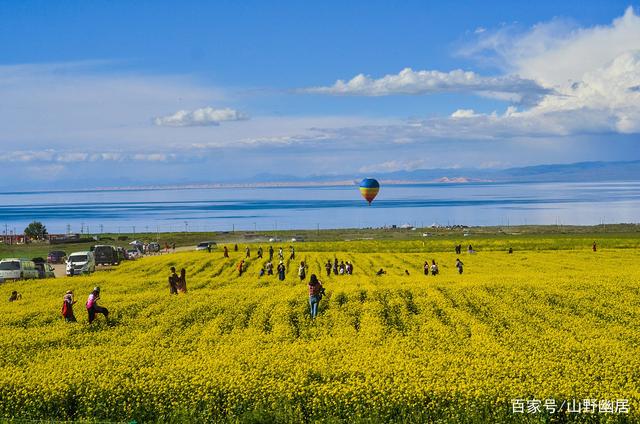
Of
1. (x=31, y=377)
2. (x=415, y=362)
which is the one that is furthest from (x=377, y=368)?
(x=31, y=377)

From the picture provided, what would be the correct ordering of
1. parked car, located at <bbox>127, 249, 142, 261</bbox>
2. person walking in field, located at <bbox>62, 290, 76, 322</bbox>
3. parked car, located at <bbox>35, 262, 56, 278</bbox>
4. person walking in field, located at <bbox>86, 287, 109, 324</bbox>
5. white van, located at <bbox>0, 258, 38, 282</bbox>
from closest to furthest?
person walking in field, located at <bbox>86, 287, 109, 324</bbox> < person walking in field, located at <bbox>62, 290, 76, 322</bbox> < white van, located at <bbox>0, 258, 38, 282</bbox> < parked car, located at <bbox>35, 262, 56, 278</bbox> < parked car, located at <bbox>127, 249, 142, 261</bbox>

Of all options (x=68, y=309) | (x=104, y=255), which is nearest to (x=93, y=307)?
(x=68, y=309)

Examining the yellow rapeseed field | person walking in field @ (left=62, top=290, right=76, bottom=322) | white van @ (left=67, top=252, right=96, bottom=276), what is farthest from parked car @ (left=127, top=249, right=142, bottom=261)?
person walking in field @ (left=62, top=290, right=76, bottom=322)

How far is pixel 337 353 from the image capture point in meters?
25.2

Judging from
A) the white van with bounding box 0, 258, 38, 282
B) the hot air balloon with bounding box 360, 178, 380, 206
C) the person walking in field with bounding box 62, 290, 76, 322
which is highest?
the hot air balloon with bounding box 360, 178, 380, 206

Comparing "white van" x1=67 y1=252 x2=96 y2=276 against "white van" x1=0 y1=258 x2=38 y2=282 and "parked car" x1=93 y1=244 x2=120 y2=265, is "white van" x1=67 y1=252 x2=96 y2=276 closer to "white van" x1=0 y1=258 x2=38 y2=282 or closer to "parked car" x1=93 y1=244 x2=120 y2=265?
"white van" x1=0 y1=258 x2=38 y2=282

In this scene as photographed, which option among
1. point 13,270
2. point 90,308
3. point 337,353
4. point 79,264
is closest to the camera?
point 337,353

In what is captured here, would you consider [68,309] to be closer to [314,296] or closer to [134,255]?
[314,296]

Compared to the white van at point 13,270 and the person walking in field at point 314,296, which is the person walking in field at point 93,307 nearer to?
the person walking in field at point 314,296

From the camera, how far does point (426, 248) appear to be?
9700 cm

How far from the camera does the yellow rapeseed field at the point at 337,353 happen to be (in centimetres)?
1962

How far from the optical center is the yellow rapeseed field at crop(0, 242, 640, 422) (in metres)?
19.6

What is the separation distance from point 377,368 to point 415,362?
161 centimetres

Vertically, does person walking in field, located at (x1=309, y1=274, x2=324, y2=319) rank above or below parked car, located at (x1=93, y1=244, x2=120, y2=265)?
below
